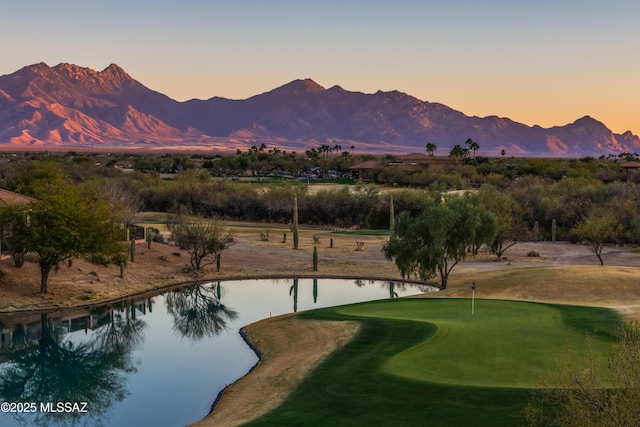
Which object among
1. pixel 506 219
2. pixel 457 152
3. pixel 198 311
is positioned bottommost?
pixel 198 311

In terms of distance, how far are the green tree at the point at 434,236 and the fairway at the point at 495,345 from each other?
1071cm

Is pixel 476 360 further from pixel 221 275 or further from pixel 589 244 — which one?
pixel 589 244

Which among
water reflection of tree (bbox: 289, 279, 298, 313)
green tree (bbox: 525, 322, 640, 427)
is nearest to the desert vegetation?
green tree (bbox: 525, 322, 640, 427)

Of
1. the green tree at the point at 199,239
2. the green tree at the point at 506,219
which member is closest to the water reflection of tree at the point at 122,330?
the green tree at the point at 199,239

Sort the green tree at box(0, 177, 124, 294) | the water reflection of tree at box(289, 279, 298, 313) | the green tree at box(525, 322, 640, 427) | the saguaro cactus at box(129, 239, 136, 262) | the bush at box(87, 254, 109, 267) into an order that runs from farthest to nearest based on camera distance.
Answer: the saguaro cactus at box(129, 239, 136, 262), the bush at box(87, 254, 109, 267), the water reflection of tree at box(289, 279, 298, 313), the green tree at box(0, 177, 124, 294), the green tree at box(525, 322, 640, 427)

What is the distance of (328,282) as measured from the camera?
49.1 m

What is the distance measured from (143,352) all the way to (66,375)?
397 centimetres

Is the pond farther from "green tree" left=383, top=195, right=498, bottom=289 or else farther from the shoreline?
"green tree" left=383, top=195, right=498, bottom=289

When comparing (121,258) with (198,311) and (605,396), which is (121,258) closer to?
(198,311)

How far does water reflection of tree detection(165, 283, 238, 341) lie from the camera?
37188 mm

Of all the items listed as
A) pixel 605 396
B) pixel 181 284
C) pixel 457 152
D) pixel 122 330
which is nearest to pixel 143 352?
pixel 122 330

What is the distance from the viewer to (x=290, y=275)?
50312mm

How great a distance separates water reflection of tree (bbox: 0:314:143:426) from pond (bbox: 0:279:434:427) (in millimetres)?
38

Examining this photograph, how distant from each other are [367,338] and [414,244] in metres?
16.3
